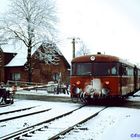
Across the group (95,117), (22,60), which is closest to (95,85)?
(95,117)

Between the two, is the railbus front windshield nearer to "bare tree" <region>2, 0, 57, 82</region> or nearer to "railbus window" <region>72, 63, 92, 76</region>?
"railbus window" <region>72, 63, 92, 76</region>

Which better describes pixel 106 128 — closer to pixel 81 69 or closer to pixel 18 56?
pixel 81 69

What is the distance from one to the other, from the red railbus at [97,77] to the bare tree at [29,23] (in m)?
23.8

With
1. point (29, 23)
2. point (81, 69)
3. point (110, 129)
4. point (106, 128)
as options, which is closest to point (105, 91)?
point (81, 69)

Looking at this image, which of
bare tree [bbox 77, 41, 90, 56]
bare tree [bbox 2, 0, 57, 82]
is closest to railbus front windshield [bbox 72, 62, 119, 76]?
bare tree [bbox 2, 0, 57, 82]

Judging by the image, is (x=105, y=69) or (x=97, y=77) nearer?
(x=97, y=77)

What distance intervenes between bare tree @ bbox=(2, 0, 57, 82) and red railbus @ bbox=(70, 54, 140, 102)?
2381 cm

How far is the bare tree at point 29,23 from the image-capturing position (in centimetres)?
4556

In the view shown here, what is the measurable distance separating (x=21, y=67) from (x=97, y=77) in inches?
1266

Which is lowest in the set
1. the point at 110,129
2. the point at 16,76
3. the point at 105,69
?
the point at 110,129

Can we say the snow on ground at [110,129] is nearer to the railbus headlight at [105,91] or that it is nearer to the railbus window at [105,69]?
the railbus headlight at [105,91]

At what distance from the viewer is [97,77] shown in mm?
21516

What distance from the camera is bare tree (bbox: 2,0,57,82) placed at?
45562 mm

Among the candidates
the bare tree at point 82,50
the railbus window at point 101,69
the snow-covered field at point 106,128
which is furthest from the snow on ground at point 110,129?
the bare tree at point 82,50
